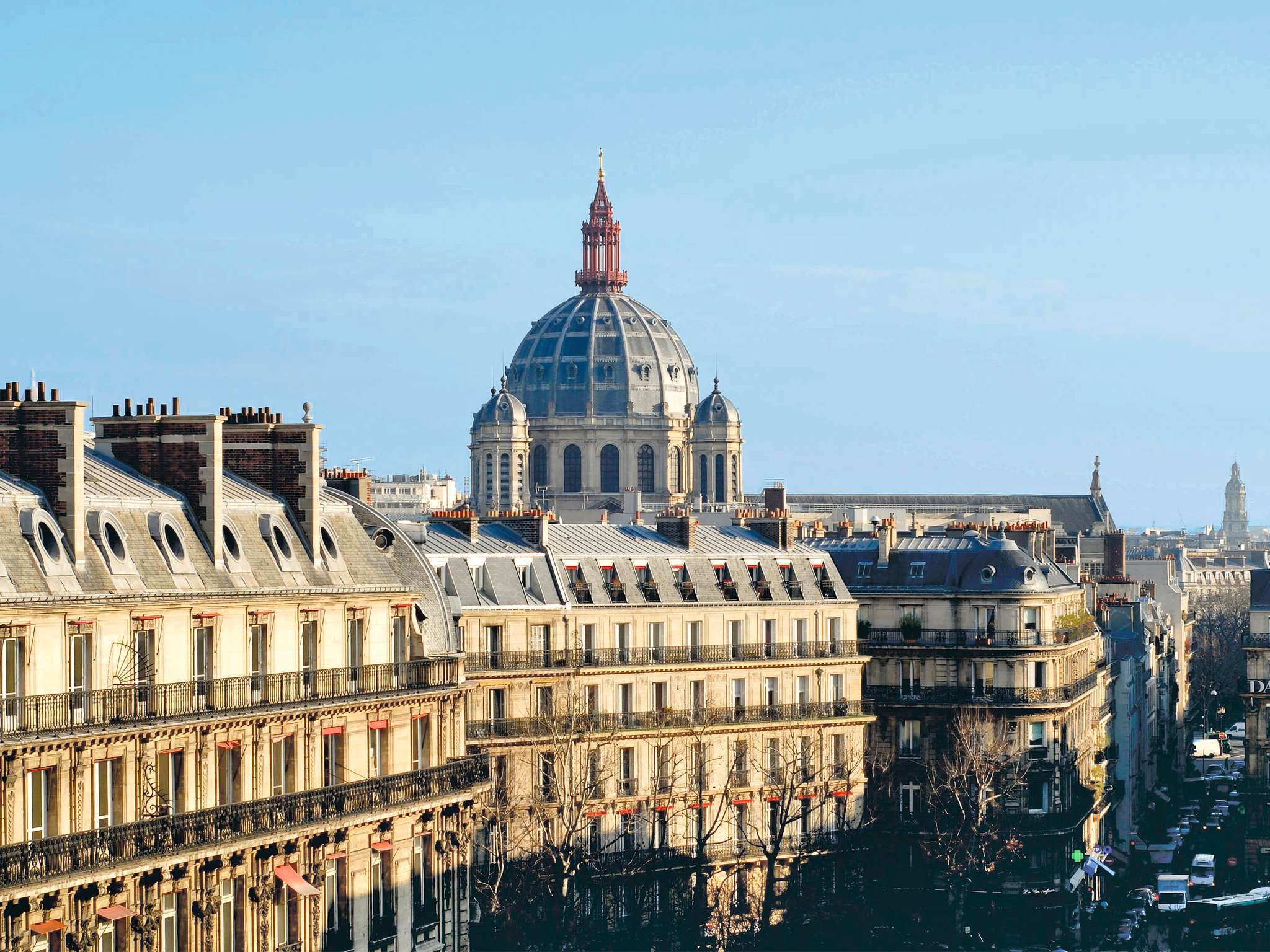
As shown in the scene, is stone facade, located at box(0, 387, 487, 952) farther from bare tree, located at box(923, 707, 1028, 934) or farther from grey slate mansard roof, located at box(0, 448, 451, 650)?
bare tree, located at box(923, 707, 1028, 934)

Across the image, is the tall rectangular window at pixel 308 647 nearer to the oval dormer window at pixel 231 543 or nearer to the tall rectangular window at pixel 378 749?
the oval dormer window at pixel 231 543

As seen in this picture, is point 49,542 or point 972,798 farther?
point 972,798

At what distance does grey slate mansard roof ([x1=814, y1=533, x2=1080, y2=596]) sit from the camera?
8506 cm

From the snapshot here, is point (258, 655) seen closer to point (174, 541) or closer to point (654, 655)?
point (174, 541)

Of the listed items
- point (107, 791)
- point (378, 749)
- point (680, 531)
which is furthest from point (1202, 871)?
point (107, 791)

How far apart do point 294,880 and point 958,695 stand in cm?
3735

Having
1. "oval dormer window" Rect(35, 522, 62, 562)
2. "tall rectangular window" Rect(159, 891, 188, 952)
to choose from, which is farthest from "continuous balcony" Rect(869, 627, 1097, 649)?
"oval dormer window" Rect(35, 522, 62, 562)

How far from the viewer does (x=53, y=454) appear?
47406 millimetres

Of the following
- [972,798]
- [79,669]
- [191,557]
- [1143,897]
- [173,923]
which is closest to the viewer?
[79,669]

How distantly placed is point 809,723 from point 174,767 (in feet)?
107

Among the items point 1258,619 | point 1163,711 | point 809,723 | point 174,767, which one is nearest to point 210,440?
point 174,767

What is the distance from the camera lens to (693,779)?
7519cm

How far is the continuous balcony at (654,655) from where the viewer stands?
234 feet

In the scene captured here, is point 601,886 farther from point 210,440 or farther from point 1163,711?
point 1163,711
